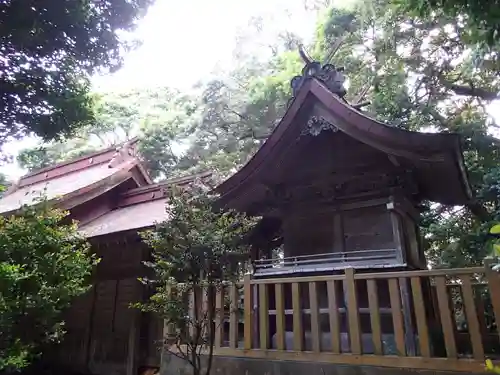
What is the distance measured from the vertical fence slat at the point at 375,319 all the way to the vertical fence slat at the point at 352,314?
164 mm

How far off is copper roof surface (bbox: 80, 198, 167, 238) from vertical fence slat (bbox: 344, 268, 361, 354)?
178 inches

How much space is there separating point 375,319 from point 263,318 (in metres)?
1.43

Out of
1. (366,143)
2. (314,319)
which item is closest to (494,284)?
(314,319)

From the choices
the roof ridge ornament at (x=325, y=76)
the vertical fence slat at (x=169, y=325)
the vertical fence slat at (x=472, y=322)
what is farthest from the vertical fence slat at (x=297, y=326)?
the roof ridge ornament at (x=325, y=76)

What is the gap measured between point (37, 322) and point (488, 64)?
970 centimetres

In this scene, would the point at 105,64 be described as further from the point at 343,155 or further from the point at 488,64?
the point at 488,64

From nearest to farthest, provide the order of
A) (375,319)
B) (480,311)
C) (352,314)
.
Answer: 1. (375,319)
2. (352,314)
3. (480,311)

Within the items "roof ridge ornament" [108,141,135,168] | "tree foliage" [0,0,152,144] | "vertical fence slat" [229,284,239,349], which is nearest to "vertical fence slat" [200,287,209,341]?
"vertical fence slat" [229,284,239,349]

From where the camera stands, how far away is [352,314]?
4434 millimetres

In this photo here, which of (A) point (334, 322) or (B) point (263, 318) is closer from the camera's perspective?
(A) point (334, 322)

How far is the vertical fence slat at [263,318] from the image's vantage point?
4938 millimetres

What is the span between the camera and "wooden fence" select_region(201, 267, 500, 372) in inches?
155

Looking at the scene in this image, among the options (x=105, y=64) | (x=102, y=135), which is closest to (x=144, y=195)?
(x=105, y=64)

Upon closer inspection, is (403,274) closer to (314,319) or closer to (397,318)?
(397,318)
